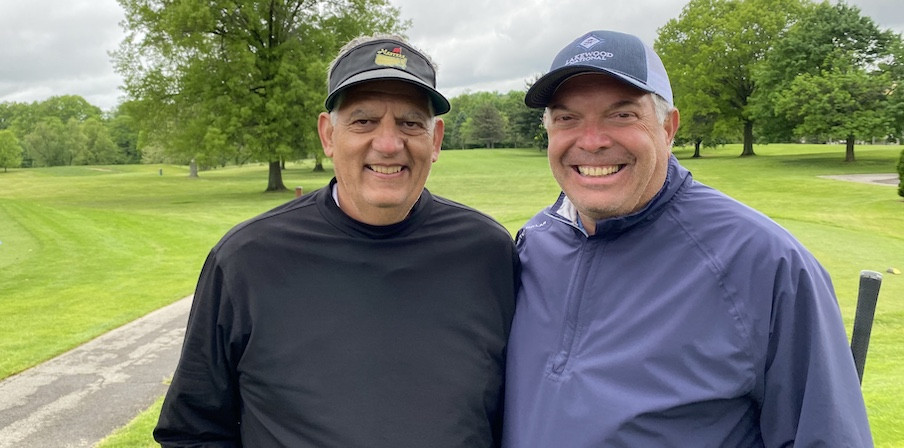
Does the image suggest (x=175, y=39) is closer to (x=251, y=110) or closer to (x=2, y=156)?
(x=251, y=110)

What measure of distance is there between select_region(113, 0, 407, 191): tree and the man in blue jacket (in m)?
27.5

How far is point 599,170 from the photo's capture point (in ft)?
7.14

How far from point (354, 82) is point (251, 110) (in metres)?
29.0

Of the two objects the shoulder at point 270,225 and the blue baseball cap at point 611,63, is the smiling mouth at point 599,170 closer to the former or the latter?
the blue baseball cap at point 611,63

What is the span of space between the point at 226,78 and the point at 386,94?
3024 centimetres

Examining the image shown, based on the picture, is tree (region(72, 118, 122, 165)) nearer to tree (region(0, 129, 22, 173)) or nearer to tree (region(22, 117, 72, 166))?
tree (region(22, 117, 72, 166))

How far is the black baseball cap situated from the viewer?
222 centimetres

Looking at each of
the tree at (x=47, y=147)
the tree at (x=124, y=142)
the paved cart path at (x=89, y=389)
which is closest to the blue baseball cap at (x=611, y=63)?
the paved cart path at (x=89, y=389)

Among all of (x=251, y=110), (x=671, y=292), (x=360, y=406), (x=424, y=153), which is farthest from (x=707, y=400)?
(x=251, y=110)

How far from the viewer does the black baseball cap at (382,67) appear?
2217 mm

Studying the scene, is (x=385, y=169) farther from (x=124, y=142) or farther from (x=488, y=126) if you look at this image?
(x=124, y=142)

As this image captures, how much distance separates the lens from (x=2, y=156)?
71.2 metres

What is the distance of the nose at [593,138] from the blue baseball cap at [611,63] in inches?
7.1

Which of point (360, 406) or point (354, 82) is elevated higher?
point (354, 82)
